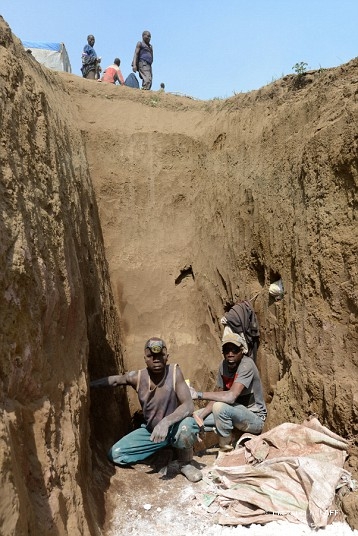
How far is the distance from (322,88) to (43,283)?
11.1 feet

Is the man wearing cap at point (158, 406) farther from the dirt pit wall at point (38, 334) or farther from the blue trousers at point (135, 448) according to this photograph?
the dirt pit wall at point (38, 334)

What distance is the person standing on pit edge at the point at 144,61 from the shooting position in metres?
9.48

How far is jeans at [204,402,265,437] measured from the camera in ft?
15.2

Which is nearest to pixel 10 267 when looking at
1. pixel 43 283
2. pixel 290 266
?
pixel 43 283

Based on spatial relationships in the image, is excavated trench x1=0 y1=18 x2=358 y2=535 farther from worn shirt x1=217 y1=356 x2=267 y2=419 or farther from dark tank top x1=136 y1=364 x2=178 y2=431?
dark tank top x1=136 y1=364 x2=178 y2=431

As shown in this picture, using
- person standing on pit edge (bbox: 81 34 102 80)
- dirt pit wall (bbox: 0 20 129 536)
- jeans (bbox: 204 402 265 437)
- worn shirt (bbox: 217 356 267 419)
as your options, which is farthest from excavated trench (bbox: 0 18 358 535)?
person standing on pit edge (bbox: 81 34 102 80)

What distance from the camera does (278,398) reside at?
16.0ft

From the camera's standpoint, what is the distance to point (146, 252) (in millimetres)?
6590

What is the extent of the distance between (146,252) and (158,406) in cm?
260

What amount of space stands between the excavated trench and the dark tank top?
0.60 m

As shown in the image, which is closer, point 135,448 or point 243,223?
point 135,448

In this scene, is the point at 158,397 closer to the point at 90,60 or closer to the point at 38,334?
the point at 38,334

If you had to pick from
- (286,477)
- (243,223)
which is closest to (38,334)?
(286,477)

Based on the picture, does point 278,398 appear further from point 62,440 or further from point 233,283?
point 62,440
